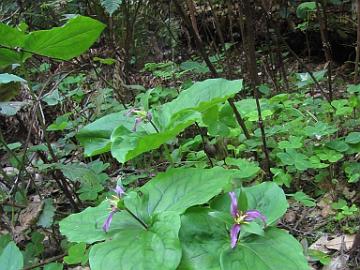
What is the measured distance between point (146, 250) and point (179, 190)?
0.78 ft

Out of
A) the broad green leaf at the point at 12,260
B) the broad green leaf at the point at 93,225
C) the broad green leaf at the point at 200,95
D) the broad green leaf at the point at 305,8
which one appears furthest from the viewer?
the broad green leaf at the point at 305,8

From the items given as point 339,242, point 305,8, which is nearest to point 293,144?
point 339,242

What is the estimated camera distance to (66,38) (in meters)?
1.75

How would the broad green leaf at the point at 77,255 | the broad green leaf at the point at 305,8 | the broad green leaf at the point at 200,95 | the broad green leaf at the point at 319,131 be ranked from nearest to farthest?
the broad green leaf at the point at 200,95
the broad green leaf at the point at 77,255
the broad green leaf at the point at 319,131
the broad green leaf at the point at 305,8

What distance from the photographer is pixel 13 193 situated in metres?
2.12

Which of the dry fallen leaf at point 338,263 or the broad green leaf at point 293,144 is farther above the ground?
the broad green leaf at point 293,144

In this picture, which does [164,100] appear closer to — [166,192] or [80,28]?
[80,28]

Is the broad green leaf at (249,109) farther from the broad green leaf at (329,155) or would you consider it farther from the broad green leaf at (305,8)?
the broad green leaf at (305,8)

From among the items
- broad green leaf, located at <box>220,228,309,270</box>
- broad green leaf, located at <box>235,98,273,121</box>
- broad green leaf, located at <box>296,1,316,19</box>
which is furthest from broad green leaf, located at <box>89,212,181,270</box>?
broad green leaf, located at <box>296,1,316,19</box>

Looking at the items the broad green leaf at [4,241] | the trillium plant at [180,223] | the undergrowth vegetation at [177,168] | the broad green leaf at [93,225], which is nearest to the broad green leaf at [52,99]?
the undergrowth vegetation at [177,168]

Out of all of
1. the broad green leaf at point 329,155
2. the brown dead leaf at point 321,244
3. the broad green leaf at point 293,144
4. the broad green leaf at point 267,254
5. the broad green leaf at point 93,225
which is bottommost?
the brown dead leaf at point 321,244

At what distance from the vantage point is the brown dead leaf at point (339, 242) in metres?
1.86

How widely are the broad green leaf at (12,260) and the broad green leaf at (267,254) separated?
2.07 ft

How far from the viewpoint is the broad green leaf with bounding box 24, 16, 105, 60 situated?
1669 millimetres
